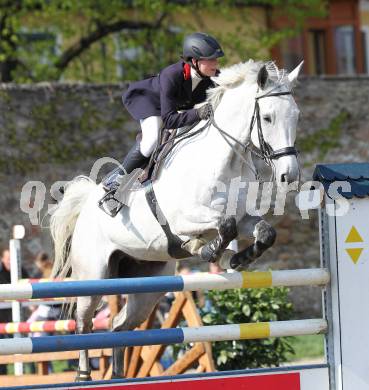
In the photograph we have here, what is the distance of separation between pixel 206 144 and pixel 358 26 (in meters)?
19.9

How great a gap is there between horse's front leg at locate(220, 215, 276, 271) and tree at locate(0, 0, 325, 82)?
10935 millimetres

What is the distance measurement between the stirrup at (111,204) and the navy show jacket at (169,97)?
1.67 feet

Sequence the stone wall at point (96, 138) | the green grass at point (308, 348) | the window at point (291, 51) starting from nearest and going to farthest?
the green grass at point (308, 348) → the stone wall at point (96, 138) → the window at point (291, 51)

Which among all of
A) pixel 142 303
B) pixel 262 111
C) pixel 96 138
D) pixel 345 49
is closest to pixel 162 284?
pixel 262 111

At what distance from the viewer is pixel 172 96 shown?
5820 mm

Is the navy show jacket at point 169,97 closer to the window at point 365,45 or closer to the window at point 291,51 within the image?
the window at point 291,51

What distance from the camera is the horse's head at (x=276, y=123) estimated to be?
5.08 m

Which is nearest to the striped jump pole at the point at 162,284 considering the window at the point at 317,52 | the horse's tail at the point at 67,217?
the horse's tail at the point at 67,217

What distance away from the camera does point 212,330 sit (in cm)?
454

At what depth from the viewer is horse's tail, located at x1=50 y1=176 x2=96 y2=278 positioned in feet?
22.0

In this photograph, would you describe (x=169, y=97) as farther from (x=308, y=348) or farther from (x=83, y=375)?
(x=308, y=348)

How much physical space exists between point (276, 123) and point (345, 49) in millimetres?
20412

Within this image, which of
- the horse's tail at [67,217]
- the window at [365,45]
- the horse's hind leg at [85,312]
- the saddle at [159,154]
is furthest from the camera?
the window at [365,45]

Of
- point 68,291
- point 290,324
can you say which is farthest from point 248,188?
point 68,291
